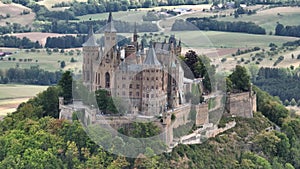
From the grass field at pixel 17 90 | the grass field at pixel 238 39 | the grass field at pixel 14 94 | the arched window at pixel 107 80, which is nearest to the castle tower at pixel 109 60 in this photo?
the arched window at pixel 107 80

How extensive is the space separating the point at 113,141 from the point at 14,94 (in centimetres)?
3378

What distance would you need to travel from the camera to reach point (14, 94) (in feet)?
301

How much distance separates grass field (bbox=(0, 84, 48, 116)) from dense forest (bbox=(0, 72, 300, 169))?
16.3m

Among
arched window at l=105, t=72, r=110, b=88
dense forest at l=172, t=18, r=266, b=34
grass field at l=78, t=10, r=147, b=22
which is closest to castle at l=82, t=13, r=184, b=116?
arched window at l=105, t=72, r=110, b=88

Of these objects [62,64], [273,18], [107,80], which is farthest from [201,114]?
[273,18]

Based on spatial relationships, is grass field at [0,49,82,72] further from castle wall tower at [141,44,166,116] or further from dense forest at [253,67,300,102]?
castle wall tower at [141,44,166,116]

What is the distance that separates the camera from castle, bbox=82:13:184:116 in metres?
60.6

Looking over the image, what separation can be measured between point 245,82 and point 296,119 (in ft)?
17.4

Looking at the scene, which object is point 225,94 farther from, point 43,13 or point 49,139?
point 43,13

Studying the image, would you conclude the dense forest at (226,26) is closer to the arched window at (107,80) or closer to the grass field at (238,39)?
the grass field at (238,39)

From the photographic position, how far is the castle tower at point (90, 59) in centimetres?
6306

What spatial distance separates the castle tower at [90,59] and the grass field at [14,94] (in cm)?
1989

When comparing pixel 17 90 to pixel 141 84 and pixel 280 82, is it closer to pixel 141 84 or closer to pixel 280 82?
pixel 280 82

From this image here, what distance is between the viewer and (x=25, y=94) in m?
90.4
